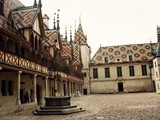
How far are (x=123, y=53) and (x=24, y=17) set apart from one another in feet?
110

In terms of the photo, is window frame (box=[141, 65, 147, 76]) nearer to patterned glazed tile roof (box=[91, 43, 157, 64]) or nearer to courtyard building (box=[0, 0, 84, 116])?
patterned glazed tile roof (box=[91, 43, 157, 64])

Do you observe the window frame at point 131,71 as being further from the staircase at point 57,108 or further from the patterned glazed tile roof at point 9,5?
the staircase at point 57,108

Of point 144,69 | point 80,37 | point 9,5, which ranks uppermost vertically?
point 80,37

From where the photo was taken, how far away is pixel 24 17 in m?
19.8

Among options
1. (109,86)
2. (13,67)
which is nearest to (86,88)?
(109,86)

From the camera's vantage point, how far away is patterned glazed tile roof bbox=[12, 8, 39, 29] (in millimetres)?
18812

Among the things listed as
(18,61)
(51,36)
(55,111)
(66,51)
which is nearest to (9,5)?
(51,36)

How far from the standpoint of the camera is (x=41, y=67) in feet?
62.8

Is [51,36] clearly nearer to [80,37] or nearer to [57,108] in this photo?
[57,108]

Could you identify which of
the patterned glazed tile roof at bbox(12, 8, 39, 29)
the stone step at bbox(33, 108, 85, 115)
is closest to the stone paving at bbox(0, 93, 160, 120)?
the stone step at bbox(33, 108, 85, 115)

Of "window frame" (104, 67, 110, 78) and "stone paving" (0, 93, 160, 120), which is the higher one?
"window frame" (104, 67, 110, 78)

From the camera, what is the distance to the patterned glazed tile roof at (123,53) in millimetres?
47656

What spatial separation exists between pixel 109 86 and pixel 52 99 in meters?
35.1

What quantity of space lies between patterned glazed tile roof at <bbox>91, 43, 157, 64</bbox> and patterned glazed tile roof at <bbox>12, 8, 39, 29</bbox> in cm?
2976
